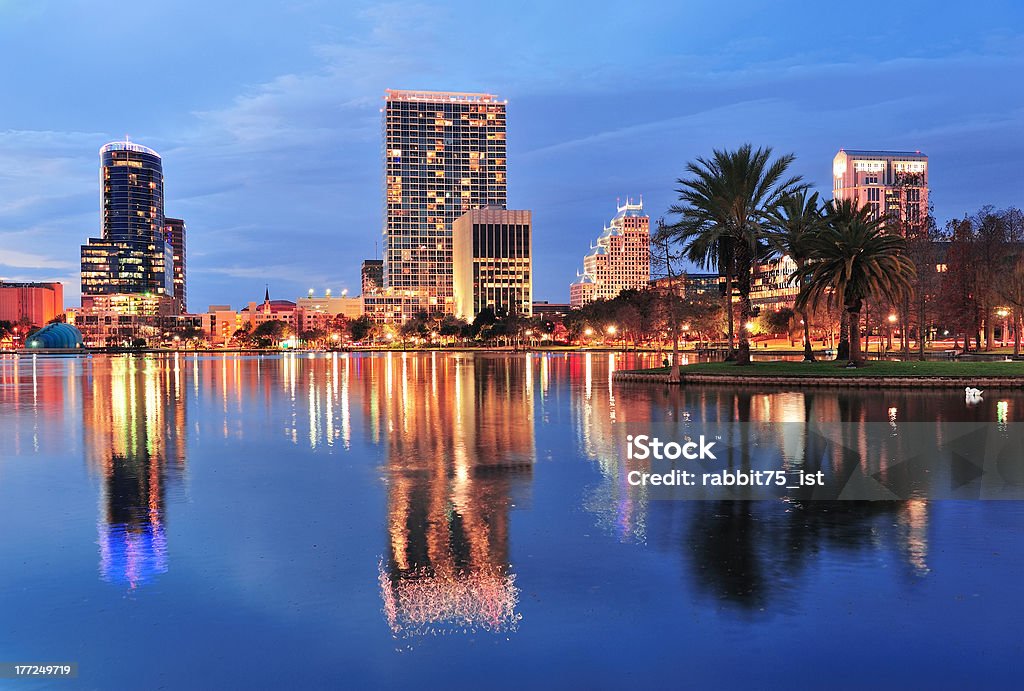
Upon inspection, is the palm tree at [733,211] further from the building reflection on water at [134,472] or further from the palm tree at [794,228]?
the building reflection on water at [134,472]

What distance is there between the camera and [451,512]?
452 inches

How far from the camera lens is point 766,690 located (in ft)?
19.2

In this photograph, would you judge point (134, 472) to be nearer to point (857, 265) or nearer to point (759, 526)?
point (759, 526)

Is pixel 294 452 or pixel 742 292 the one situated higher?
pixel 742 292

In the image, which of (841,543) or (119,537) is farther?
→ (119,537)

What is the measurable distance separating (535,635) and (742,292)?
4302 cm

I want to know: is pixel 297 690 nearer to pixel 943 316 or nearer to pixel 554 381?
pixel 554 381

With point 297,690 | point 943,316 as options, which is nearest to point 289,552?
point 297,690

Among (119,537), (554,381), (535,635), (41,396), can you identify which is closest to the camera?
(535,635)

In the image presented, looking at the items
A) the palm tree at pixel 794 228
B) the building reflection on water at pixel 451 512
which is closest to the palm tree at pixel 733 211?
the palm tree at pixel 794 228

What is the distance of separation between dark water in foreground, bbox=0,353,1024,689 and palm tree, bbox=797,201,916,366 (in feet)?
102

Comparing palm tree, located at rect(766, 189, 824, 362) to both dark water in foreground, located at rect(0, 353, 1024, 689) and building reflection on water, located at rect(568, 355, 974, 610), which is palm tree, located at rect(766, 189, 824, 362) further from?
dark water in foreground, located at rect(0, 353, 1024, 689)

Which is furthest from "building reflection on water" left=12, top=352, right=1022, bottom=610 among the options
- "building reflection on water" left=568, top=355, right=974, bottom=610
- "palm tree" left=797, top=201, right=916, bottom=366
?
"palm tree" left=797, top=201, right=916, bottom=366

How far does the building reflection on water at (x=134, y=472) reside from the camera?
9.30 m
